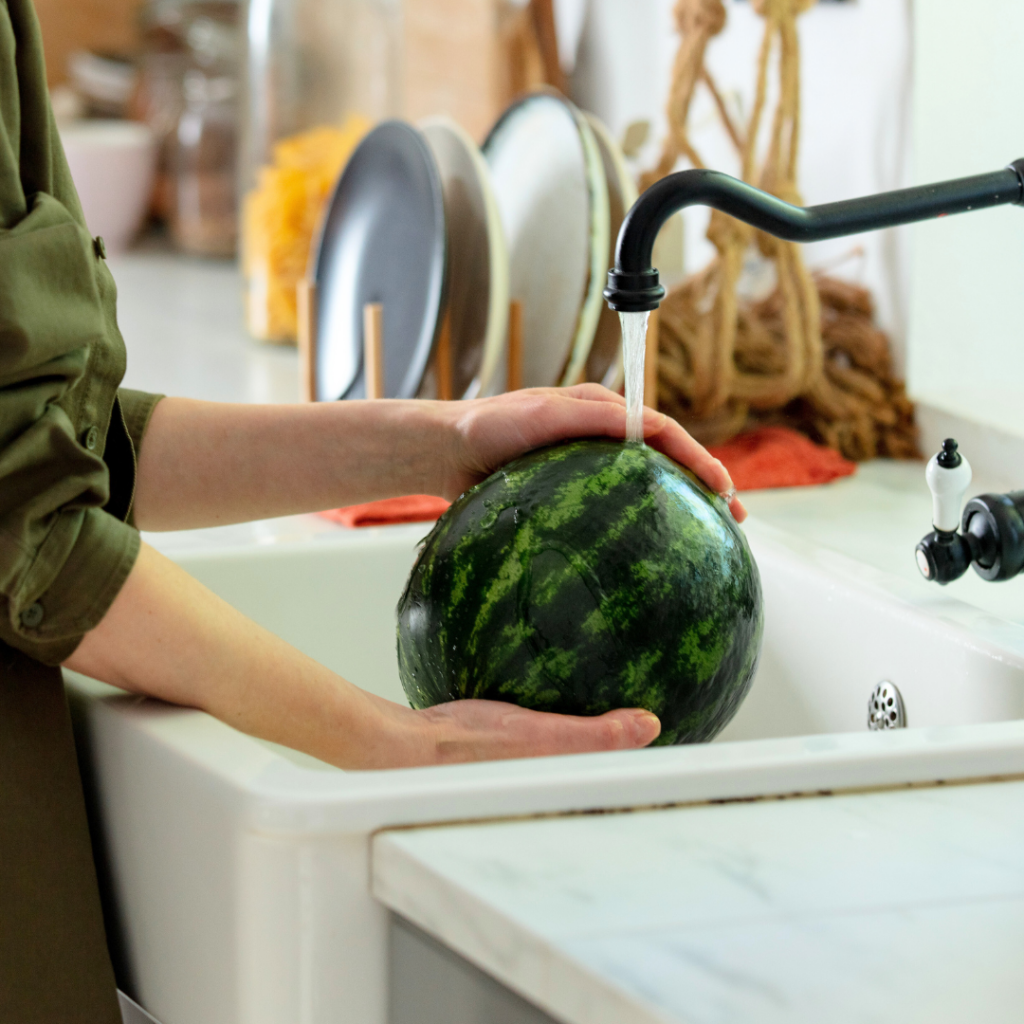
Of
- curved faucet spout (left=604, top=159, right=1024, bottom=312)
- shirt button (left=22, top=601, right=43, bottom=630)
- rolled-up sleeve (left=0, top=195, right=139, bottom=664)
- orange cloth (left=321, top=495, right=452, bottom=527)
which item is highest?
curved faucet spout (left=604, top=159, right=1024, bottom=312)

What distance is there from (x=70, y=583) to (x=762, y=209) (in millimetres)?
409

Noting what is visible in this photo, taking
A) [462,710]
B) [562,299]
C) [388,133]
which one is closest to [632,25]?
[388,133]

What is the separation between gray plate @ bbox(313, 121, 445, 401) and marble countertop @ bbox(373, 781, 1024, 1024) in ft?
3.11

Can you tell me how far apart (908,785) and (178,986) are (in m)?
0.36

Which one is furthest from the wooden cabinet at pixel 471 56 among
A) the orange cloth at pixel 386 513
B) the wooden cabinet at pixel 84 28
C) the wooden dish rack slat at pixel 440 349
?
the wooden cabinet at pixel 84 28

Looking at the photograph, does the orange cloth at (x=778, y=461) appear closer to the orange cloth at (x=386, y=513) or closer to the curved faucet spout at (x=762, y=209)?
the orange cloth at (x=386, y=513)

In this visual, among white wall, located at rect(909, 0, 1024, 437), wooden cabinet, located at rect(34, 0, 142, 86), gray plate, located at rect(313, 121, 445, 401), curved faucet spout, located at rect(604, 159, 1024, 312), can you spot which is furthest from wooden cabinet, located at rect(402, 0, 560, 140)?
curved faucet spout, located at rect(604, 159, 1024, 312)

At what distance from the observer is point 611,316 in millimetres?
1564

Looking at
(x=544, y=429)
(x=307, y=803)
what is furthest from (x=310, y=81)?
(x=307, y=803)

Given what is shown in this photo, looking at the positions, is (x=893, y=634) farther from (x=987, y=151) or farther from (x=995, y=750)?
(x=987, y=151)

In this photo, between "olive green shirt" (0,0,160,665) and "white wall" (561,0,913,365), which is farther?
"white wall" (561,0,913,365)

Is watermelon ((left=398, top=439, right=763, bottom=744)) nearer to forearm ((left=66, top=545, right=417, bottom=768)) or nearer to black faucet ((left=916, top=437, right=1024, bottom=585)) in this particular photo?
forearm ((left=66, top=545, right=417, bottom=768))

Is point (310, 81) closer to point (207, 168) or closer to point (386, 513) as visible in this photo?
point (207, 168)

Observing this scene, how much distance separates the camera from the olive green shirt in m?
0.68
